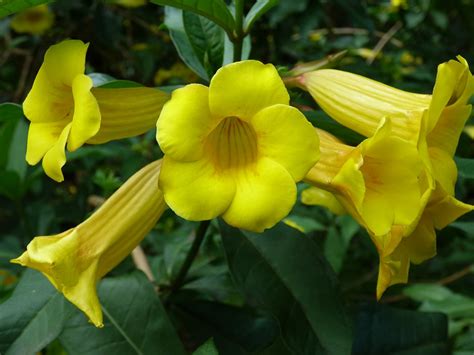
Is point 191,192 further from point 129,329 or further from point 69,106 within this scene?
point 129,329

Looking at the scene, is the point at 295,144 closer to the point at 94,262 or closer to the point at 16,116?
the point at 94,262

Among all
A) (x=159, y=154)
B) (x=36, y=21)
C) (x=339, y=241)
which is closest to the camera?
(x=339, y=241)

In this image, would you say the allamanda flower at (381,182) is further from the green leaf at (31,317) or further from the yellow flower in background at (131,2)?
the yellow flower in background at (131,2)

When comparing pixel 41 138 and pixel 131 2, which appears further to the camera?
pixel 131 2

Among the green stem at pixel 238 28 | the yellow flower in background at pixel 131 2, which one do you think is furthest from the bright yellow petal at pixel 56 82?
the yellow flower in background at pixel 131 2

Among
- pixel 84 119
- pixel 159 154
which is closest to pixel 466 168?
pixel 84 119

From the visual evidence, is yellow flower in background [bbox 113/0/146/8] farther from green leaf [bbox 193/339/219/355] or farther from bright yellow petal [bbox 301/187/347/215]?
green leaf [bbox 193/339/219/355]
